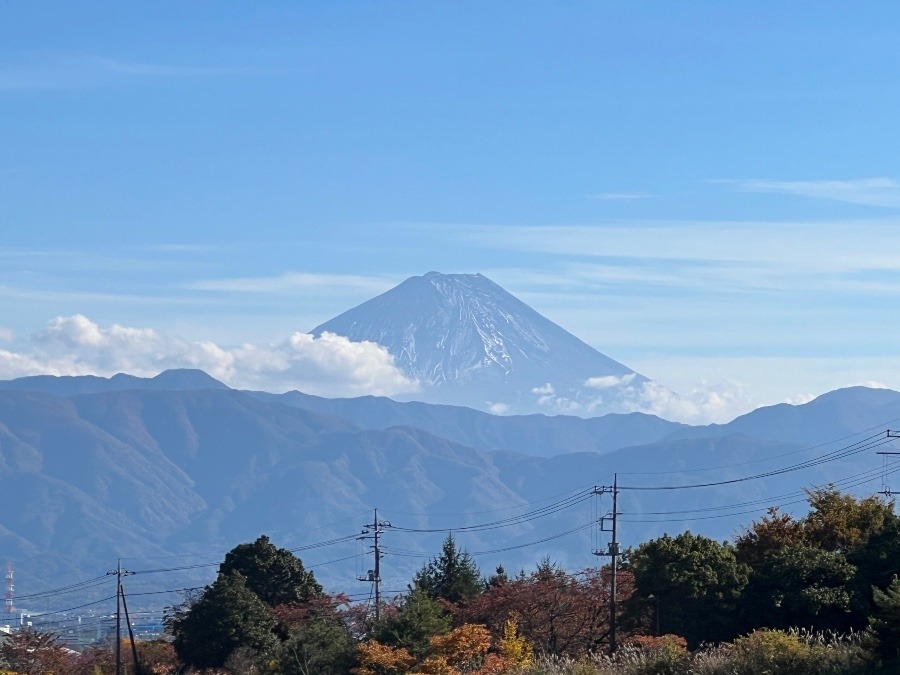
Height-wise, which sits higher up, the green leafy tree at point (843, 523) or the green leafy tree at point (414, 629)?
the green leafy tree at point (843, 523)

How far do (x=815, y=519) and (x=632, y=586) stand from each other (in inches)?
332

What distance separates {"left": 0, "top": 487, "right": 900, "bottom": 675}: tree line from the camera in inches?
1805

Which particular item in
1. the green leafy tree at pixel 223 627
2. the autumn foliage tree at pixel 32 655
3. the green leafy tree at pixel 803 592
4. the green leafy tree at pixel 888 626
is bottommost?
the autumn foliage tree at pixel 32 655

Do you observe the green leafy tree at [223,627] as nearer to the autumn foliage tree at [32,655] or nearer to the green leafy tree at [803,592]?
the autumn foliage tree at [32,655]

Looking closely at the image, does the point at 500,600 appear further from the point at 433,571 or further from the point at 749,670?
the point at 749,670

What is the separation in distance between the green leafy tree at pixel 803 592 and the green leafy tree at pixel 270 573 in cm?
2537

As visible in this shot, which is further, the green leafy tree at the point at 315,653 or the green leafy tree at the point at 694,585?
the green leafy tree at the point at 694,585

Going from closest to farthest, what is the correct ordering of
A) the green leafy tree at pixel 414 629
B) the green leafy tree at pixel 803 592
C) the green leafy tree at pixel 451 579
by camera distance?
the green leafy tree at pixel 803 592, the green leafy tree at pixel 414 629, the green leafy tree at pixel 451 579

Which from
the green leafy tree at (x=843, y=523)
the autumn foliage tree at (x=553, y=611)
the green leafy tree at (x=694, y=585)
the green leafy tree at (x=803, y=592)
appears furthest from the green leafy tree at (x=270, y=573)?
the green leafy tree at (x=803, y=592)

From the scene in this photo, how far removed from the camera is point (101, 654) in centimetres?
7994

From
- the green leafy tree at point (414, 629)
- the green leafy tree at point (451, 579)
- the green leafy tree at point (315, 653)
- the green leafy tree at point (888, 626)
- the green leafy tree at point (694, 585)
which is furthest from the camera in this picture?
the green leafy tree at point (451, 579)

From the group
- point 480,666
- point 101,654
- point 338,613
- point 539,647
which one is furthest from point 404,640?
point 101,654

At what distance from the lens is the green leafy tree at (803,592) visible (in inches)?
1887

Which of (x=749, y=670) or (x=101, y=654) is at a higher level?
(x=749, y=670)
